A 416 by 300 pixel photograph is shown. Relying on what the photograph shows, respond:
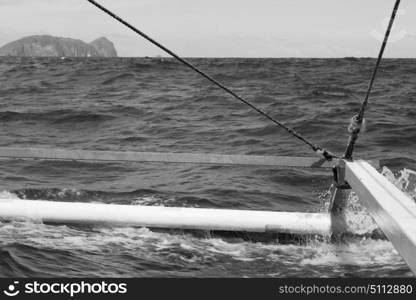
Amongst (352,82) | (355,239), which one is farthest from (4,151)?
(352,82)

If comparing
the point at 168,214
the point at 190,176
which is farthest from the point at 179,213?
the point at 190,176

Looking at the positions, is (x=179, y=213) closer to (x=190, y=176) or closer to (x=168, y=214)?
(x=168, y=214)

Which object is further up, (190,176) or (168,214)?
(168,214)

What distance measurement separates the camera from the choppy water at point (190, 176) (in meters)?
6.63

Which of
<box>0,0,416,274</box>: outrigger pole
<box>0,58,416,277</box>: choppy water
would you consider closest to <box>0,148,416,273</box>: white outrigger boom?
<box>0,0,416,274</box>: outrigger pole

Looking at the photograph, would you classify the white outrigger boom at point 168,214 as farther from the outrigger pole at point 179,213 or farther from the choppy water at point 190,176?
the choppy water at point 190,176

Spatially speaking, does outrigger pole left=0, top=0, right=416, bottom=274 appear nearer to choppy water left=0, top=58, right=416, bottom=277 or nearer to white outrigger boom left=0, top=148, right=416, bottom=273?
white outrigger boom left=0, top=148, right=416, bottom=273

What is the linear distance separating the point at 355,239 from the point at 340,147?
7.80m

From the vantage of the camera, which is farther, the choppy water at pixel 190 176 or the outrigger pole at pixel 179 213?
the outrigger pole at pixel 179 213

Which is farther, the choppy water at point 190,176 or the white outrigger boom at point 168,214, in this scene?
the white outrigger boom at point 168,214

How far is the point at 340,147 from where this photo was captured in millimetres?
14852

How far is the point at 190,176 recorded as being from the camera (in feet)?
39.6

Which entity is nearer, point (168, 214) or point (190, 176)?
point (168, 214)

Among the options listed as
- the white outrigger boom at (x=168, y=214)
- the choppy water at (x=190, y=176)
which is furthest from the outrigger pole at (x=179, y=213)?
the choppy water at (x=190, y=176)
